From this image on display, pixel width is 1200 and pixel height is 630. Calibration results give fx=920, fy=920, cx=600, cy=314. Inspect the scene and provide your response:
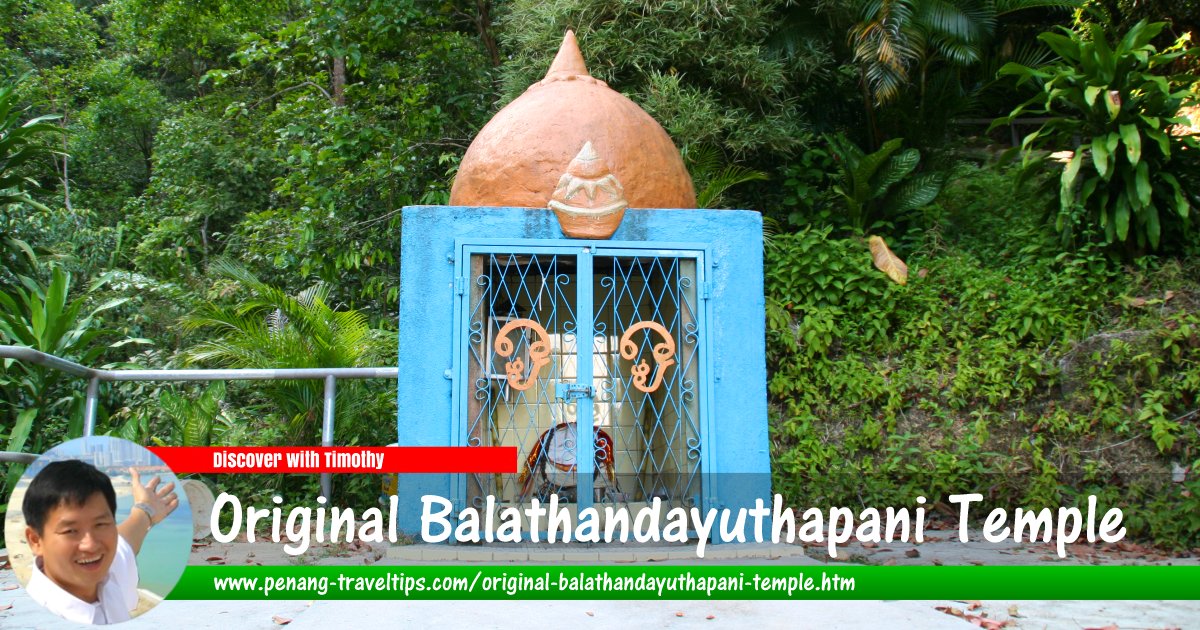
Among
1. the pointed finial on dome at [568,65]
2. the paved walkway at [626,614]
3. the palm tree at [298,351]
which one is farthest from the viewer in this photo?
the palm tree at [298,351]

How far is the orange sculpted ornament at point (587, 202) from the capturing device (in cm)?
544

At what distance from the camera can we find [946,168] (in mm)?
11086

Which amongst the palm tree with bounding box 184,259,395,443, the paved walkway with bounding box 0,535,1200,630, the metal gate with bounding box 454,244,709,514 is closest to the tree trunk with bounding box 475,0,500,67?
the palm tree with bounding box 184,259,395,443

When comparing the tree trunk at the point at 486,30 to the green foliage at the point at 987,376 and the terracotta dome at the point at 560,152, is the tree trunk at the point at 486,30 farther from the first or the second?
the terracotta dome at the point at 560,152

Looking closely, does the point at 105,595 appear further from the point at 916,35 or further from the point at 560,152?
the point at 916,35

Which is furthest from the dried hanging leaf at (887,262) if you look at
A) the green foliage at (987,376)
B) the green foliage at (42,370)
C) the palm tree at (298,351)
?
the green foliage at (42,370)

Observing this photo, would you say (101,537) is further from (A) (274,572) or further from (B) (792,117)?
(B) (792,117)

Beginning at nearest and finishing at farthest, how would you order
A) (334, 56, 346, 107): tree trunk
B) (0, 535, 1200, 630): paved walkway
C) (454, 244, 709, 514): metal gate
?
(0, 535, 1200, 630): paved walkway
(454, 244, 709, 514): metal gate
(334, 56, 346, 107): tree trunk

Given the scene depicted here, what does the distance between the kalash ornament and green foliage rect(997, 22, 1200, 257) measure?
4.30 meters

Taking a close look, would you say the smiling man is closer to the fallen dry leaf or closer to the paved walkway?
the paved walkway

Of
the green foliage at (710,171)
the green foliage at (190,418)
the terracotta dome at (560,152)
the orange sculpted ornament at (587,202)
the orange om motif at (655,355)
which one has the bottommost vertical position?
the green foliage at (190,418)

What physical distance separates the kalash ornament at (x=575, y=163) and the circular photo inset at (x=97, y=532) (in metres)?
2.93

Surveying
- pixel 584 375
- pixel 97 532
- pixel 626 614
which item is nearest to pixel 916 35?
pixel 584 375

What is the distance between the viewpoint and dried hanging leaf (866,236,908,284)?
8.87 m
